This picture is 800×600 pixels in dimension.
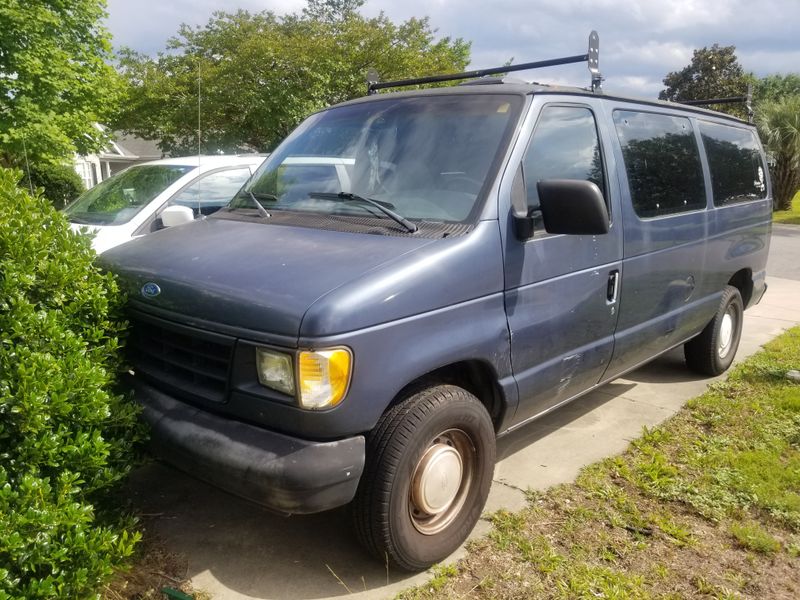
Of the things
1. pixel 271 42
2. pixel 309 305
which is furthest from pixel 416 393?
pixel 271 42

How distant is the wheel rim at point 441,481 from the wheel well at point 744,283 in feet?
12.4

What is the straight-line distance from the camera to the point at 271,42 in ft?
56.7

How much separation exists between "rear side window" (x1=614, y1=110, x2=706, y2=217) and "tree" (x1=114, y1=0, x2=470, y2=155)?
42.6 feet

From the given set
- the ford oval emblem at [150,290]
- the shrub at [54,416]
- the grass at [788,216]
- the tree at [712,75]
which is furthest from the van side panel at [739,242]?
the tree at [712,75]

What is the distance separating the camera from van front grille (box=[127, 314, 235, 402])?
275cm

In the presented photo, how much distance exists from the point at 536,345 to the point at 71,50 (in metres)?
12.0

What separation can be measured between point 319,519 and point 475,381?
3.60 feet

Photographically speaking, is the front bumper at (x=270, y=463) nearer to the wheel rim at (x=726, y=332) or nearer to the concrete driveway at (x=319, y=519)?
the concrete driveway at (x=319, y=519)

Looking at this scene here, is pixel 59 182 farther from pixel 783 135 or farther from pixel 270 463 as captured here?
pixel 783 135

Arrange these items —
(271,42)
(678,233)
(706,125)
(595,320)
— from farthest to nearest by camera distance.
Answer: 1. (271,42)
2. (706,125)
3. (678,233)
4. (595,320)

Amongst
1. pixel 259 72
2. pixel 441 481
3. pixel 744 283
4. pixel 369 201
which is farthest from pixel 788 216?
pixel 441 481

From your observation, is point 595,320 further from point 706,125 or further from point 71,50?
point 71,50

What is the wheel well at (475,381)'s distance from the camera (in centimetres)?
304

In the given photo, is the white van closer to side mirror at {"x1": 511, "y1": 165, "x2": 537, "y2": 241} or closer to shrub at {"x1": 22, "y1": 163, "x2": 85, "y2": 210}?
side mirror at {"x1": 511, "y1": 165, "x2": 537, "y2": 241}
